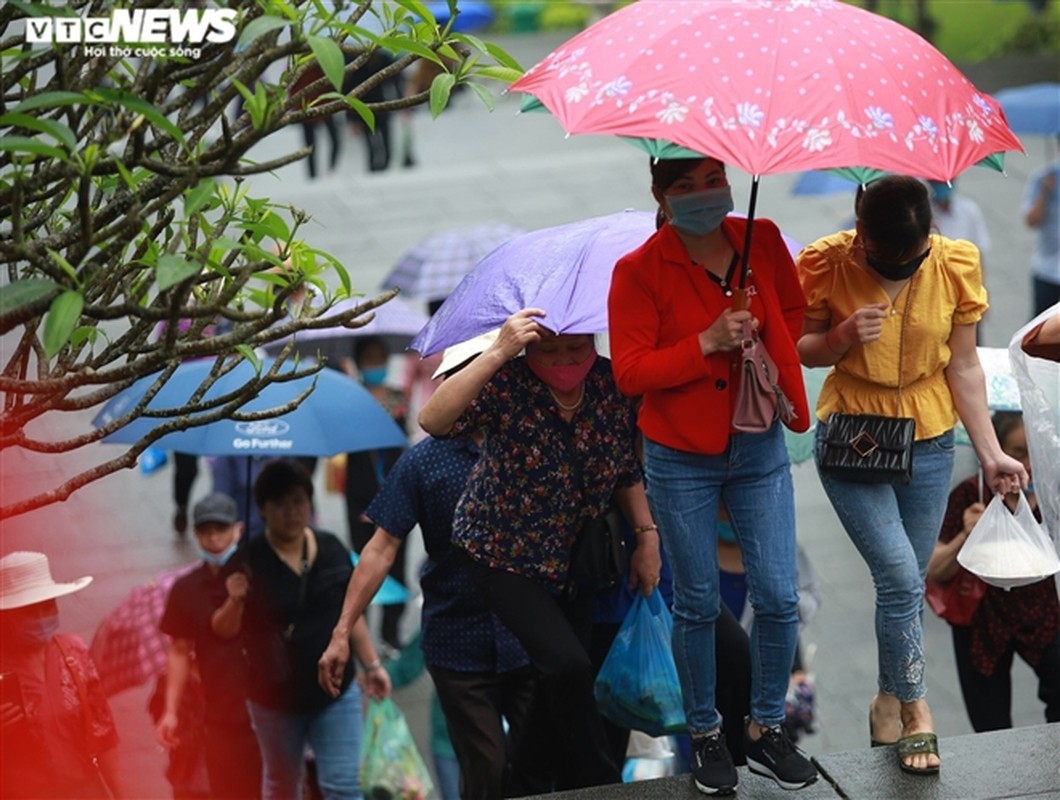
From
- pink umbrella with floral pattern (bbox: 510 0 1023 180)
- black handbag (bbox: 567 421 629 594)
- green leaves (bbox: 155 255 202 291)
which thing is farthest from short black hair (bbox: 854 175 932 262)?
green leaves (bbox: 155 255 202 291)

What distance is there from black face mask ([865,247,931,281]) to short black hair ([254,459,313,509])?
2.77m

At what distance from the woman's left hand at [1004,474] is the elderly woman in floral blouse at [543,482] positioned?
108 centimetres

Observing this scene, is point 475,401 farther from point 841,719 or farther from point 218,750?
point 841,719

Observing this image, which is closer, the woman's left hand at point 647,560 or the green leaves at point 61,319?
the green leaves at point 61,319

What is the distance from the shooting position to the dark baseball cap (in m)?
7.28

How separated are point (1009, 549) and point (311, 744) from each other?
301cm

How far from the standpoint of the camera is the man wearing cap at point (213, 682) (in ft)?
21.8

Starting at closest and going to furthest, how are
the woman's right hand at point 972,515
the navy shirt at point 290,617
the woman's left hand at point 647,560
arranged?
1. the woman's left hand at point 647,560
2. the woman's right hand at point 972,515
3. the navy shirt at point 290,617

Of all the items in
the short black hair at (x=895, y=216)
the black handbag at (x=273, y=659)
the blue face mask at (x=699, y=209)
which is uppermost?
the blue face mask at (x=699, y=209)

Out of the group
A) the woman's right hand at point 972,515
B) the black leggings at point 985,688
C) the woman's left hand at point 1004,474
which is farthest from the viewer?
the black leggings at point 985,688

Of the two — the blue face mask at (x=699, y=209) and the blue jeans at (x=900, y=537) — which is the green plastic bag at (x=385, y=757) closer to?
the blue jeans at (x=900, y=537)

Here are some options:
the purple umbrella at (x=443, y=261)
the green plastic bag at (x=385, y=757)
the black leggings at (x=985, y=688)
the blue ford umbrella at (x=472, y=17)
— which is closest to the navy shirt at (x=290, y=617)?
the green plastic bag at (x=385, y=757)

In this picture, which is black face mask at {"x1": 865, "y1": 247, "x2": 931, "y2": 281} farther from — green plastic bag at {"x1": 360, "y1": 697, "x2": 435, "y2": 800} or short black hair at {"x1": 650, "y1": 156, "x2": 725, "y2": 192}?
green plastic bag at {"x1": 360, "y1": 697, "x2": 435, "y2": 800}

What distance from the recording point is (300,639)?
21.6 feet
